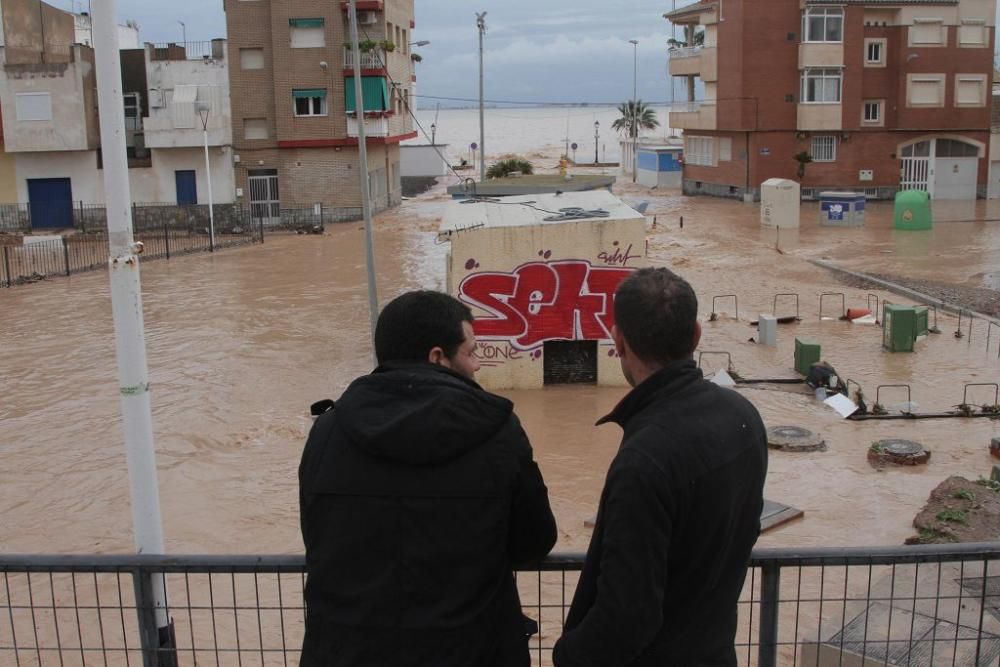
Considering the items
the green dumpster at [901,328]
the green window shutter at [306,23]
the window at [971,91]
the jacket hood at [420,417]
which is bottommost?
the green dumpster at [901,328]

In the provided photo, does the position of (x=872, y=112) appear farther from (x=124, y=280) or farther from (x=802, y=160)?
(x=124, y=280)

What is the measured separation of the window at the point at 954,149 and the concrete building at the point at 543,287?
125 ft

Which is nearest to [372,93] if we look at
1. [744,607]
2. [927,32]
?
[927,32]

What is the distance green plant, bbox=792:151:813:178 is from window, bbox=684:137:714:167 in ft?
20.2

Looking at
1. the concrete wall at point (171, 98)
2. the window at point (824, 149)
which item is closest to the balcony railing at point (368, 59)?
the concrete wall at point (171, 98)

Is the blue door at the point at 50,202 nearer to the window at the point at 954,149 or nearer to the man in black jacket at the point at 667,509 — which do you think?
the window at the point at 954,149

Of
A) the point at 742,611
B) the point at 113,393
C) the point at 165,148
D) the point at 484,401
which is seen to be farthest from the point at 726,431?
the point at 165,148

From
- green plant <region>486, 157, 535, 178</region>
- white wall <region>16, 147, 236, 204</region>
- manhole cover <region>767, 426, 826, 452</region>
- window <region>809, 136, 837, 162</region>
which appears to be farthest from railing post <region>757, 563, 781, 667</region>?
green plant <region>486, 157, 535, 178</region>

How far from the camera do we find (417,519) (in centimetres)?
324

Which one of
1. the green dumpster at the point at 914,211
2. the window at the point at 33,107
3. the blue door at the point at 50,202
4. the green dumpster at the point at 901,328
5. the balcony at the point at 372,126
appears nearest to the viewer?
the green dumpster at the point at 901,328

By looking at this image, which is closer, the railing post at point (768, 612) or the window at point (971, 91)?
the railing post at point (768, 612)

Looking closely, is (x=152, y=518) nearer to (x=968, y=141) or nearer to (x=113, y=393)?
(x=113, y=393)

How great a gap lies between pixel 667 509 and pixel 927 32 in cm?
5266

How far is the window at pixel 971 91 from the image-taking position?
50688 mm
